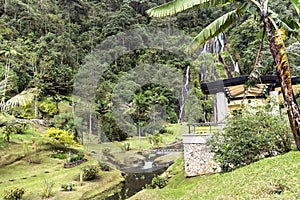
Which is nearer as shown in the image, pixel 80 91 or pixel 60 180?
pixel 60 180

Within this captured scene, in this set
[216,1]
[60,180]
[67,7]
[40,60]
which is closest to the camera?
[216,1]

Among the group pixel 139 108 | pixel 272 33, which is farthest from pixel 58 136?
pixel 272 33

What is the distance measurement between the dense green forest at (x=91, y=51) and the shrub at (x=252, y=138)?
1423 centimetres

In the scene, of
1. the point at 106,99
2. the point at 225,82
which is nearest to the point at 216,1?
the point at 225,82

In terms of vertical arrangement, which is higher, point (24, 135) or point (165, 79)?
point (165, 79)

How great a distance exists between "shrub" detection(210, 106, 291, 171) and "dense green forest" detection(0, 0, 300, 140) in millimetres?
14235

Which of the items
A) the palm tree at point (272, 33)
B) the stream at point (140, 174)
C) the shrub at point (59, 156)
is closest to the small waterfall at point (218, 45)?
the stream at point (140, 174)

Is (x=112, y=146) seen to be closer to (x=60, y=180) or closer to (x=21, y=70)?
(x=60, y=180)

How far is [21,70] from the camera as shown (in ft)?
79.5

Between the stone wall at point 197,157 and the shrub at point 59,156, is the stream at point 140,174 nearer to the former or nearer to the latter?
the stone wall at point 197,157

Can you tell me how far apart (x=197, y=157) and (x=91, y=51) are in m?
26.6

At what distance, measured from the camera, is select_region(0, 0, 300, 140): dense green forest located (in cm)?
2188

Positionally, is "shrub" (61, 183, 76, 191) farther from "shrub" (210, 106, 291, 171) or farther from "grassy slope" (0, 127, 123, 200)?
"shrub" (210, 106, 291, 171)

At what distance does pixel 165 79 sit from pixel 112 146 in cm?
1188
